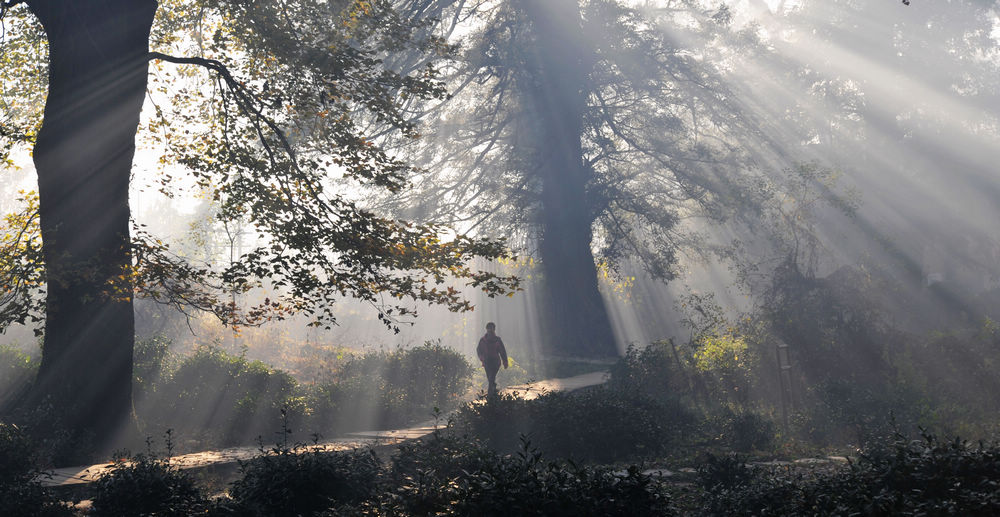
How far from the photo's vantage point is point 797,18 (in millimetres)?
35938

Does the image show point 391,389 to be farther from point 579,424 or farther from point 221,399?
point 579,424

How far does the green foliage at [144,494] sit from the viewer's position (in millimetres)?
6746

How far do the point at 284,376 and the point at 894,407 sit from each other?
1189 cm

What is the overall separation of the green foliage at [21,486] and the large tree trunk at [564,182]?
Answer: 18.5 meters

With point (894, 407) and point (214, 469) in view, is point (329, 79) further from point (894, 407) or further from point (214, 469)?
point (894, 407)

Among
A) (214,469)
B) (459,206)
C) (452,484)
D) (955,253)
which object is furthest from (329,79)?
(955,253)

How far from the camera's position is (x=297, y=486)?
6656 mm

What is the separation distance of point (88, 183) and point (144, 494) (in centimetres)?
514

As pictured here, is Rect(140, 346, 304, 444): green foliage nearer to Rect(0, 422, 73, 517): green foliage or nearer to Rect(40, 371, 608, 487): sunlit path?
Rect(40, 371, 608, 487): sunlit path

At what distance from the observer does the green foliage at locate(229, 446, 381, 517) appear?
6.56 metres

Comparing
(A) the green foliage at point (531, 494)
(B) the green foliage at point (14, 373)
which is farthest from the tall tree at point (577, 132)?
(A) the green foliage at point (531, 494)

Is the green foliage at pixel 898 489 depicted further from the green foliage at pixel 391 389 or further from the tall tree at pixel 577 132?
the tall tree at pixel 577 132

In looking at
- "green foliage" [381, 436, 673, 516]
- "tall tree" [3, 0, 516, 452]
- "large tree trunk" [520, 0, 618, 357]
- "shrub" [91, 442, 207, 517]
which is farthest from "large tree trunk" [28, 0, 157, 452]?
"large tree trunk" [520, 0, 618, 357]

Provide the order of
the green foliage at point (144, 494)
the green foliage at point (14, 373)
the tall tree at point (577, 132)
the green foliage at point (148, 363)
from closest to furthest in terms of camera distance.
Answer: the green foliage at point (144, 494) < the green foliage at point (14, 373) < the green foliage at point (148, 363) < the tall tree at point (577, 132)
